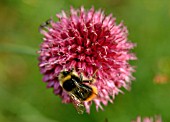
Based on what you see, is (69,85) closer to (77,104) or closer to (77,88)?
(77,88)

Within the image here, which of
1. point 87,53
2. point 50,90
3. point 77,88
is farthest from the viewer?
point 50,90

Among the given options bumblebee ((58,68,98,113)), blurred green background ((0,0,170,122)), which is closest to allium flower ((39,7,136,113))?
bumblebee ((58,68,98,113))

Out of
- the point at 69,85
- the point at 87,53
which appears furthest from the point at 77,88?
the point at 87,53

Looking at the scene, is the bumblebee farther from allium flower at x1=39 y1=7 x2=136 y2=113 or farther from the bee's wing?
allium flower at x1=39 y1=7 x2=136 y2=113

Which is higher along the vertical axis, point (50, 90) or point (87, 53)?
point (87, 53)

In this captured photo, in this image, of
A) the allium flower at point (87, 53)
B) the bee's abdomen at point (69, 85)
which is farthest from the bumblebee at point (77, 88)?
the allium flower at point (87, 53)

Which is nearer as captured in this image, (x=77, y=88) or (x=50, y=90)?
(x=77, y=88)

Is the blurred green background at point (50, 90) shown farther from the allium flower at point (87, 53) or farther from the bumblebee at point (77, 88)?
the bumblebee at point (77, 88)
